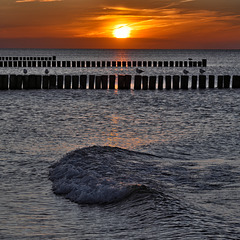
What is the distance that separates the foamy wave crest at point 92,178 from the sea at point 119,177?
0.7 inches

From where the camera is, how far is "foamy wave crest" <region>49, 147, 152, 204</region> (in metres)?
7.21

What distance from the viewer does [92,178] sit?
7.96m

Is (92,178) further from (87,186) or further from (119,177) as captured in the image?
(119,177)

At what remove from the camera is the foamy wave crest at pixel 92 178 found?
721 centimetres

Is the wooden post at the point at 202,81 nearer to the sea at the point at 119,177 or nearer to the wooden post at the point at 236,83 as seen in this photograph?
the wooden post at the point at 236,83

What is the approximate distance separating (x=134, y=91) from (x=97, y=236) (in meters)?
23.8

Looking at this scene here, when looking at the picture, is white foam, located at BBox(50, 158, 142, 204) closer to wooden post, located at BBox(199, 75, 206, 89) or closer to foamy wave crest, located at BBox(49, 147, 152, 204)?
foamy wave crest, located at BBox(49, 147, 152, 204)

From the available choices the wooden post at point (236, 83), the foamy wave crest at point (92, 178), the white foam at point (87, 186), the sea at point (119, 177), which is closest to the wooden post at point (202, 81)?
the wooden post at point (236, 83)

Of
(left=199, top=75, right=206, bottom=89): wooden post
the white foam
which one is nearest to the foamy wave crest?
the white foam

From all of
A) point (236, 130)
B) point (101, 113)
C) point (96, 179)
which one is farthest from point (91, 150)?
point (101, 113)

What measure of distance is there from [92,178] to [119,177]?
0.51 metres

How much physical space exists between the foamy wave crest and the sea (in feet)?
0.06

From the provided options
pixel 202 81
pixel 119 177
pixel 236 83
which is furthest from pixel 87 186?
pixel 236 83

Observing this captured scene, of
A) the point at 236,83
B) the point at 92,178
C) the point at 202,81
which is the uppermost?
the point at 92,178
